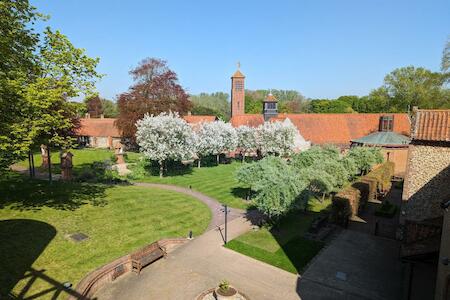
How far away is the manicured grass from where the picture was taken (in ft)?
89.4

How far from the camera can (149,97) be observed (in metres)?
49.0

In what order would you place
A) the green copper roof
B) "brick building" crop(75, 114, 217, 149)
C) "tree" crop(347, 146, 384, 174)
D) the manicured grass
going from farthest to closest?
1. "brick building" crop(75, 114, 217, 149)
2. the green copper roof
3. "tree" crop(347, 146, 384, 174)
4. the manicured grass

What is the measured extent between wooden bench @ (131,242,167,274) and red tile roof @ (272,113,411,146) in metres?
41.2

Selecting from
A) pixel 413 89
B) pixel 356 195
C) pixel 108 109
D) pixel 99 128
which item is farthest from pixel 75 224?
pixel 108 109

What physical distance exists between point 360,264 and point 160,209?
14021 millimetres

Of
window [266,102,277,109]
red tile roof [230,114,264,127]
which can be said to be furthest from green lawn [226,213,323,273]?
window [266,102,277,109]

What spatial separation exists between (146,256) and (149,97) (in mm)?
37867

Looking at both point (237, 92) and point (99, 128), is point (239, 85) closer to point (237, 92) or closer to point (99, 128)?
point (237, 92)

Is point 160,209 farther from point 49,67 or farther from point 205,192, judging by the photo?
point 49,67

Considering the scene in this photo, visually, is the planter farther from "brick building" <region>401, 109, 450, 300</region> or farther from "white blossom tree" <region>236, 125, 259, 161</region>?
"white blossom tree" <region>236, 125, 259, 161</region>

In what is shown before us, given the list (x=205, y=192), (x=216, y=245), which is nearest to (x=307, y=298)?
(x=216, y=245)

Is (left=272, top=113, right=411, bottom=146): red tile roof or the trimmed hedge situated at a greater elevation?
(left=272, top=113, right=411, bottom=146): red tile roof

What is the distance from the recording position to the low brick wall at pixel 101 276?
12203mm

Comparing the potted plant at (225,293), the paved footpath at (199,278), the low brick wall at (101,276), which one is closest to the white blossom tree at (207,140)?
the paved footpath at (199,278)
